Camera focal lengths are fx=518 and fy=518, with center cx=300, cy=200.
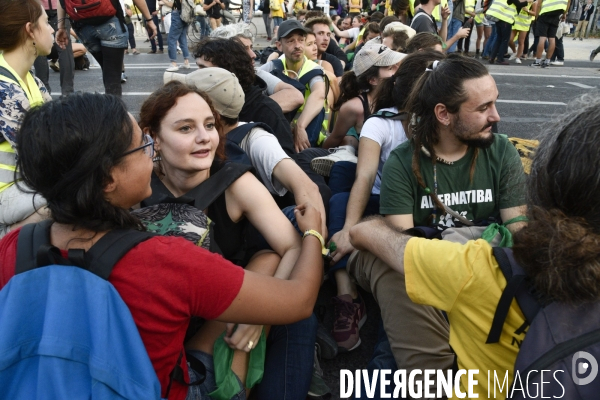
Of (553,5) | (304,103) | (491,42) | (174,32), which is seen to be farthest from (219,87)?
(491,42)

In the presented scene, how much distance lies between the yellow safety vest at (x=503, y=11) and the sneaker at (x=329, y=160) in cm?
915

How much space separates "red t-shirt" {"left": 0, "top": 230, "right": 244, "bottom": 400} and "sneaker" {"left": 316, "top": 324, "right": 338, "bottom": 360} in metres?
1.08

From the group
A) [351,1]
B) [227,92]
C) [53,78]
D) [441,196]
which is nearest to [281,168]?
[227,92]

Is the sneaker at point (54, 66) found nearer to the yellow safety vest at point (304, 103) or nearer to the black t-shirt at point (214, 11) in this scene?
the black t-shirt at point (214, 11)

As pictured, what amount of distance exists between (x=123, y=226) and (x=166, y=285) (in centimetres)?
23

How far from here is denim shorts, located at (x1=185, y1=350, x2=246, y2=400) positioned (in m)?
1.65

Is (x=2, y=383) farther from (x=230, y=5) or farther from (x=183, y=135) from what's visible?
(x=230, y=5)

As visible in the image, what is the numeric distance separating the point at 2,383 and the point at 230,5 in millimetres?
13473

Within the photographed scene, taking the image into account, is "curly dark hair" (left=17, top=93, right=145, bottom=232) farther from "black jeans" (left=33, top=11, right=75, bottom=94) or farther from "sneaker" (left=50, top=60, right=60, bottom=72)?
"sneaker" (left=50, top=60, right=60, bottom=72)

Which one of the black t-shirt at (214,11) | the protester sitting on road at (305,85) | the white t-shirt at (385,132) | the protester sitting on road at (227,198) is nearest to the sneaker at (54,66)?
the black t-shirt at (214,11)

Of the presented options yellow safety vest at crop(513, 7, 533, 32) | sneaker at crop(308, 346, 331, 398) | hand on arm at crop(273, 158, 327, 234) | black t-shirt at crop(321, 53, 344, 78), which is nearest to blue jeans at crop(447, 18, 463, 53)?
yellow safety vest at crop(513, 7, 533, 32)

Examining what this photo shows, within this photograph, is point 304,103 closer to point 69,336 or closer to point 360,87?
point 360,87

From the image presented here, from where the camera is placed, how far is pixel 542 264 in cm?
126

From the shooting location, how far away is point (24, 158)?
1.36 meters
